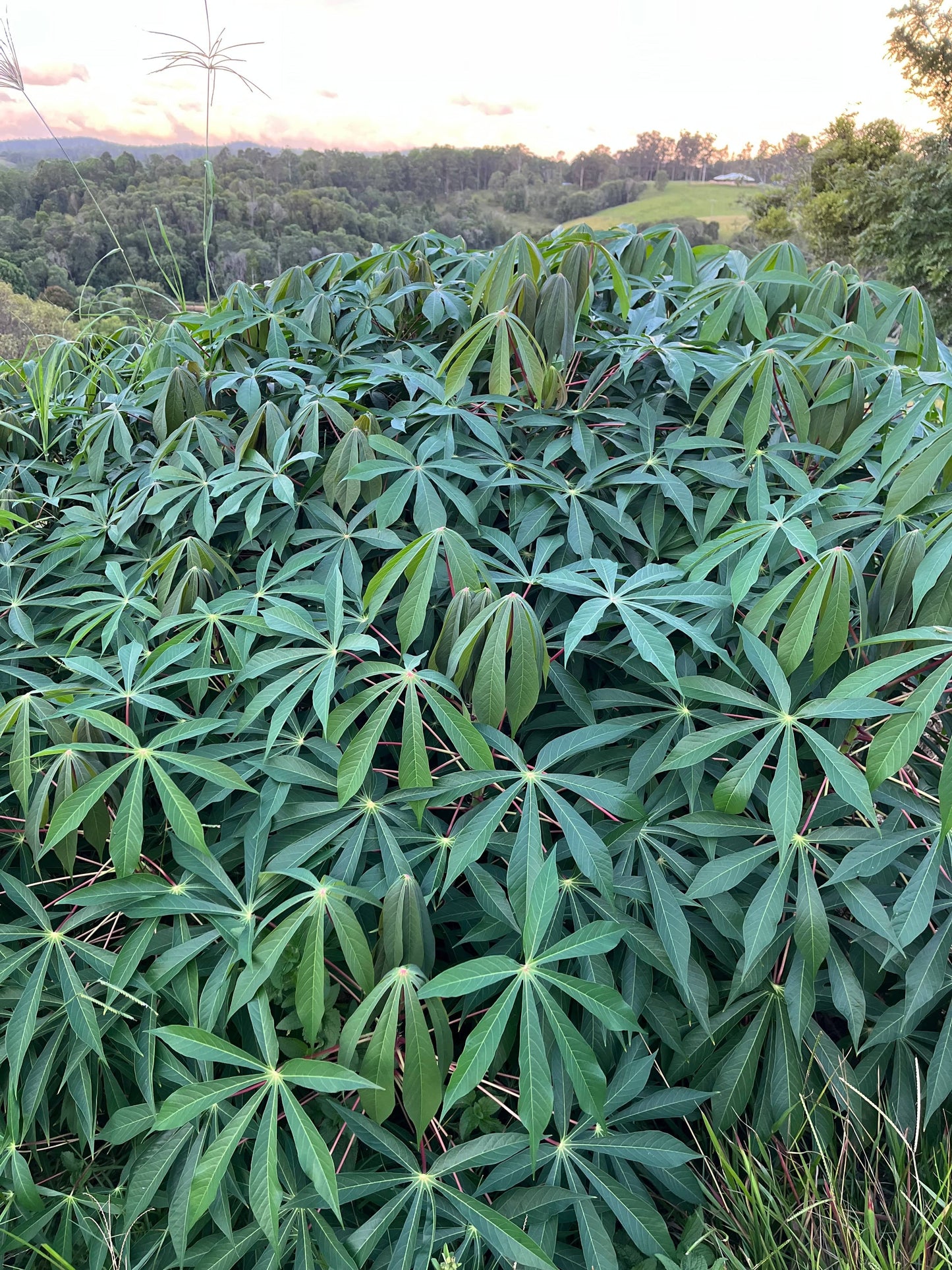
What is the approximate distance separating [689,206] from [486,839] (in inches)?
2198

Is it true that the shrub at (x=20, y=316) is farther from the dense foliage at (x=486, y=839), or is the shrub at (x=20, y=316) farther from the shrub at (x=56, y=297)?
the dense foliage at (x=486, y=839)

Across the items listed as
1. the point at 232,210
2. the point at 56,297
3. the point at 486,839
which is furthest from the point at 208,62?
the point at 56,297

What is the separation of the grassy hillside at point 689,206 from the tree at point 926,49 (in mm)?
19158

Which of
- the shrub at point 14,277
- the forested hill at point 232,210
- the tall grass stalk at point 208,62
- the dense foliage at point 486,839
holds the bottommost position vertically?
the dense foliage at point 486,839

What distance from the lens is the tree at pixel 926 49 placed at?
22.7 m

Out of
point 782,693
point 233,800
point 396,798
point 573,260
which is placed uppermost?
point 573,260

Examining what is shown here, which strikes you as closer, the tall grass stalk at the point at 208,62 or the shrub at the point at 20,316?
the tall grass stalk at the point at 208,62

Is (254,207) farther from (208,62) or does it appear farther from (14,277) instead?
(208,62)

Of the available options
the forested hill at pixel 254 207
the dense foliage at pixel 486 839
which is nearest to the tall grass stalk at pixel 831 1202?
the dense foliage at pixel 486 839

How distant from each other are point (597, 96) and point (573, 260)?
44.3 meters

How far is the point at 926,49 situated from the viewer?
75.2ft

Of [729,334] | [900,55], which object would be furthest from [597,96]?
[729,334]

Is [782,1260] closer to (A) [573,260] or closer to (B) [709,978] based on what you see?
(B) [709,978]

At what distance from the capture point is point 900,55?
Answer: 23.3m
